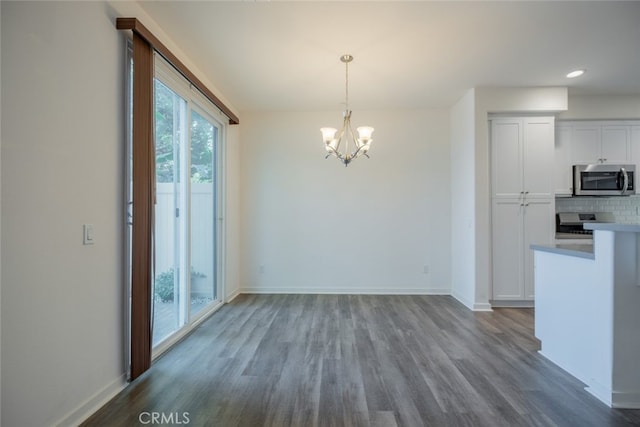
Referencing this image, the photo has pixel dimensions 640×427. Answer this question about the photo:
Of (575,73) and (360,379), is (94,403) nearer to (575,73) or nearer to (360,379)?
(360,379)

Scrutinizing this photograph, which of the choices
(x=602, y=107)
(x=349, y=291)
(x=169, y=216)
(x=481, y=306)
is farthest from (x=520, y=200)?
(x=169, y=216)

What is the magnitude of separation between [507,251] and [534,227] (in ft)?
1.52

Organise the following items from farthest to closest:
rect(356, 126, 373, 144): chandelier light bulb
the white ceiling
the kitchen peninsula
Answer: rect(356, 126, 373, 144): chandelier light bulb < the white ceiling < the kitchen peninsula

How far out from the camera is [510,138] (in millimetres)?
3883

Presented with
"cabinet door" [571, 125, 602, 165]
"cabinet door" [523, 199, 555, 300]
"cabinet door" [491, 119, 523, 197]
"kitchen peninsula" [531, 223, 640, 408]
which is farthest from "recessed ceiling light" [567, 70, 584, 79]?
"kitchen peninsula" [531, 223, 640, 408]

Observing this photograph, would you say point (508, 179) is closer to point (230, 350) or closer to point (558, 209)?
point (558, 209)

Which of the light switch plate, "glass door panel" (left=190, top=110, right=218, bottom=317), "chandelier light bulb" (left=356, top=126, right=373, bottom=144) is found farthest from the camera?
"glass door panel" (left=190, top=110, right=218, bottom=317)

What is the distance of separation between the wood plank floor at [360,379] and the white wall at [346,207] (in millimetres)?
1181

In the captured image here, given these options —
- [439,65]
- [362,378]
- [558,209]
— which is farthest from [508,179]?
[362,378]

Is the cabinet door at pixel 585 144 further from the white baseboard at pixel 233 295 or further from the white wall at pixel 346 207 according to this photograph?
the white baseboard at pixel 233 295

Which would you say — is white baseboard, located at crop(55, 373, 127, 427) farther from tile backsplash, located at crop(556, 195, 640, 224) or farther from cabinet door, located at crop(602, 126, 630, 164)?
cabinet door, located at crop(602, 126, 630, 164)

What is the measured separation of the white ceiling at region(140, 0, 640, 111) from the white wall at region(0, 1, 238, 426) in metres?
0.85

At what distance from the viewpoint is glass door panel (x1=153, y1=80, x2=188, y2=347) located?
261 cm
